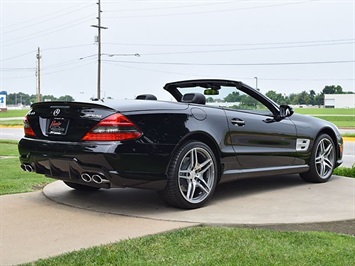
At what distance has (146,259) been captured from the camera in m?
3.16

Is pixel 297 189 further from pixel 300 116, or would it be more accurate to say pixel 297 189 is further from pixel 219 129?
pixel 219 129

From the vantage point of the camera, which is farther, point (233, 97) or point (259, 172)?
point (233, 97)

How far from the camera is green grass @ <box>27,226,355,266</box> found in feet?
10.3

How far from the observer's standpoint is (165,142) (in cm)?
447

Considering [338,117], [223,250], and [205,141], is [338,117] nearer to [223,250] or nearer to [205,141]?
[205,141]

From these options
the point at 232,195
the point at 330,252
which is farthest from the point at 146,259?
the point at 232,195

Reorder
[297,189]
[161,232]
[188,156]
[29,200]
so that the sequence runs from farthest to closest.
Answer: [297,189], [29,200], [188,156], [161,232]

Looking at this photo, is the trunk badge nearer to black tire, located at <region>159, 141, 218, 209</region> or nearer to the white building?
black tire, located at <region>159, 141, 218, 209</region>

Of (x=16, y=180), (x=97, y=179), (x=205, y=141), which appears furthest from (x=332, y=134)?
(x=16, y=180)

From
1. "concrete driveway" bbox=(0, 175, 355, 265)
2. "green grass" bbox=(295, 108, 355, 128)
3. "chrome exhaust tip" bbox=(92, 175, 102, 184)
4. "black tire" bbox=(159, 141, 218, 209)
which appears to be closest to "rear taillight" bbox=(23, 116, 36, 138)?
"concrete driveway" bbox=(0, 175, 355, 265)

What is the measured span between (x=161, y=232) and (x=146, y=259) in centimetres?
65

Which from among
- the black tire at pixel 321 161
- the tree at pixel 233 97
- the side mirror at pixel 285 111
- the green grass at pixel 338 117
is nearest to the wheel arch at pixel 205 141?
the tree at pixel 233 97

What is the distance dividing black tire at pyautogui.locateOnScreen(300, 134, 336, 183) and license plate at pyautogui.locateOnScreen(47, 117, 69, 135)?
3.37m

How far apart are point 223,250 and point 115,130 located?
1.58 metres
